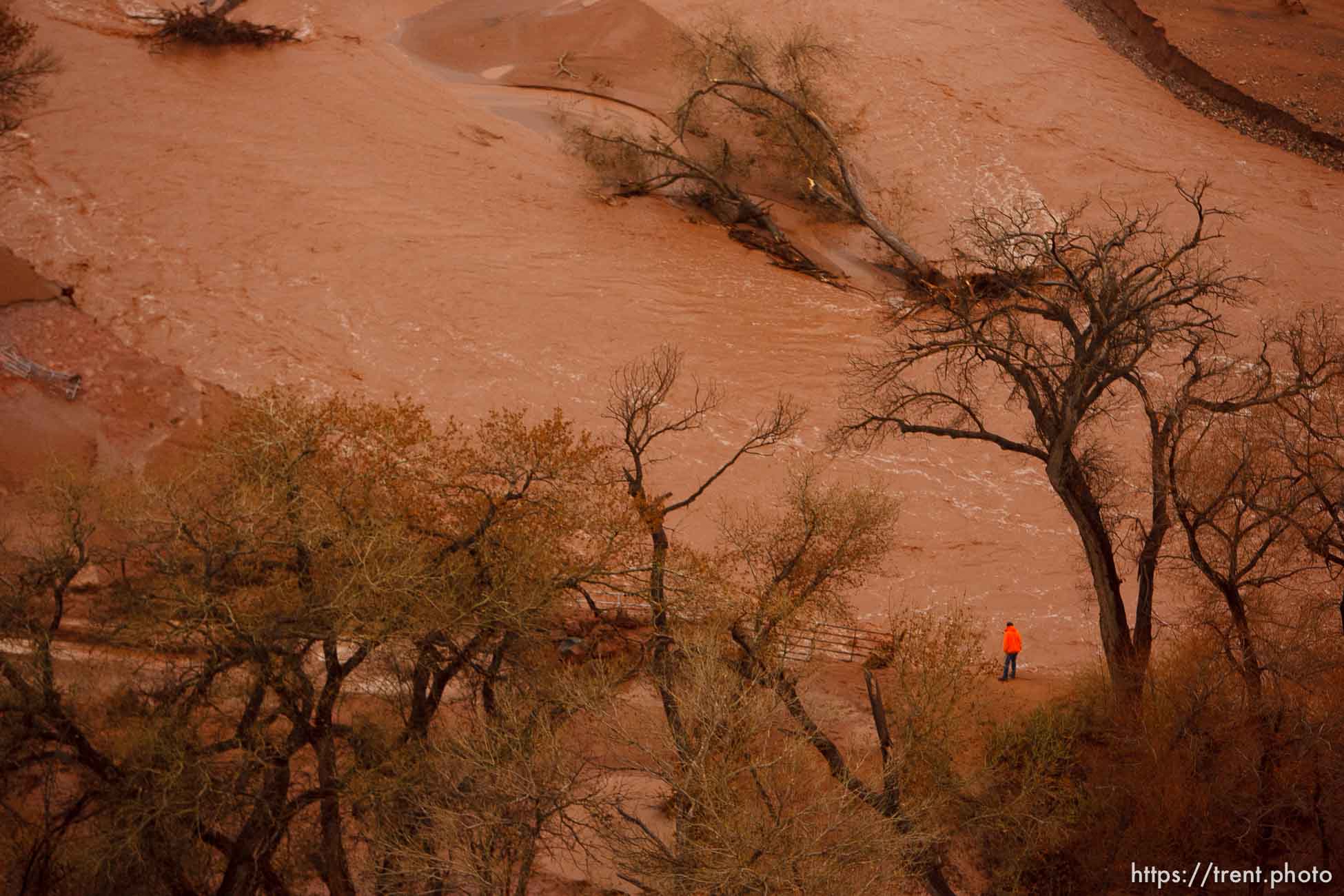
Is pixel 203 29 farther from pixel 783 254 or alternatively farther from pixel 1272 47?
pixel 1272 47

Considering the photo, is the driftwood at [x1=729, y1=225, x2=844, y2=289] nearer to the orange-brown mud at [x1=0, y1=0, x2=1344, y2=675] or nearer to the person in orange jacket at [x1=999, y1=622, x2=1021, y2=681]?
the orange-brown mud at [x1=0, y1=0, x2=1344, y2=675]

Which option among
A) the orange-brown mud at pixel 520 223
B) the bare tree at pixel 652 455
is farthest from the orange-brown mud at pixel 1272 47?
the bare tree at pixel 652 455

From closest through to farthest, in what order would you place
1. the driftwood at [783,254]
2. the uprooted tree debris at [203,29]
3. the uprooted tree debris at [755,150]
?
1. the driftwood at [783,254]
2. the uprooted tree debris at [755,150]
3. the uprooted tree debris at [203,29]

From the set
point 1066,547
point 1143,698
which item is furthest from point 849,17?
point 1143,698

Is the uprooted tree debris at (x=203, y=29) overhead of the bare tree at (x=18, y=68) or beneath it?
overhead

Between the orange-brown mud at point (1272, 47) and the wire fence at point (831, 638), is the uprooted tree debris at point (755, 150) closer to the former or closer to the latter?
the wire fence at point (831, 638)

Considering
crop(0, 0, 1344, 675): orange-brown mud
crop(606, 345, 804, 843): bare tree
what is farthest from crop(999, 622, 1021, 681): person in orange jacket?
crop(606, 345, 804, 843): bare tree

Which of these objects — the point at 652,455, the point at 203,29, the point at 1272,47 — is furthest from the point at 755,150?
the point at 1272,47
